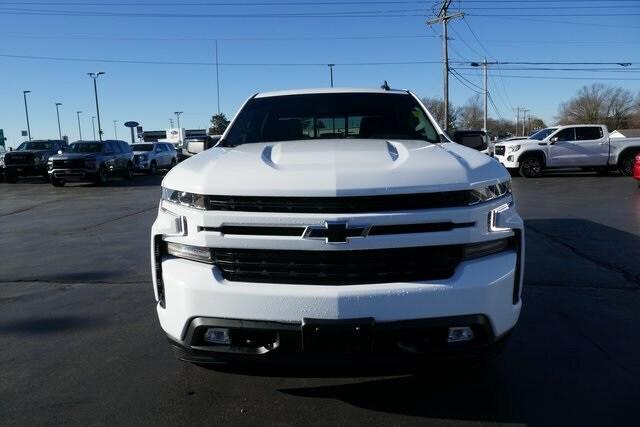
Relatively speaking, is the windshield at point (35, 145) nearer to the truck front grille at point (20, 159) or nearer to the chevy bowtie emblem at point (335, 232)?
the truck front grille at point (20, 159)

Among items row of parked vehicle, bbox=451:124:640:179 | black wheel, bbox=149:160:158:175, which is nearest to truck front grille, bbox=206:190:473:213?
row of parked vehicle, bbox=451:124:640:179

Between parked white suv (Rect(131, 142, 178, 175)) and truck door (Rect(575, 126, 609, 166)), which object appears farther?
parked white suv (Rect(131, 142, 178, 175))

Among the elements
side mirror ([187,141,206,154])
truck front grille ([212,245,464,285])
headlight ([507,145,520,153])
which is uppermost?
side mirror ([187,141,206,154])

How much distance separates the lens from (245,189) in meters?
2.81

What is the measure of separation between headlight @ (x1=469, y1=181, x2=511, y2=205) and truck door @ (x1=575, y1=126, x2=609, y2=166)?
20.4 meters

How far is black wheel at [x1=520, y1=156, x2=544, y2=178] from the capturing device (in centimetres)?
2167

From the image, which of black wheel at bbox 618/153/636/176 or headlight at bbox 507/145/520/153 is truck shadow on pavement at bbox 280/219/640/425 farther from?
black wheel at bbox 618/153/636/176

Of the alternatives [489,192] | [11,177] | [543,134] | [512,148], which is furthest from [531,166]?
[11,177]

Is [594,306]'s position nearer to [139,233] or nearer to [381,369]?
[381,369]

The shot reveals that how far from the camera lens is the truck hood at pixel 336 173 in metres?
2.78

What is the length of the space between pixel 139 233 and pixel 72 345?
5.72m

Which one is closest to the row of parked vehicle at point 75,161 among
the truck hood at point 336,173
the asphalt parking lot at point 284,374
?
the asphalt parking lot at point 284,374

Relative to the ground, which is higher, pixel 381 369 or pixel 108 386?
pixel 381 369

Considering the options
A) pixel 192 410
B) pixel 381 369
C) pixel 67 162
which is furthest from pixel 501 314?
pixel 67 162
